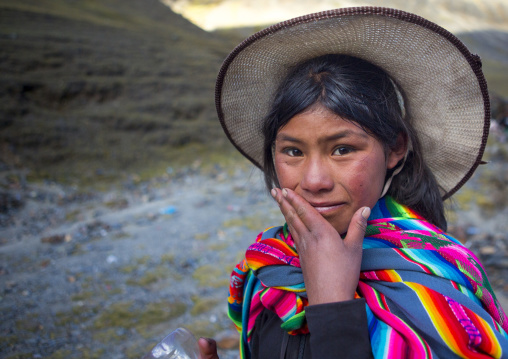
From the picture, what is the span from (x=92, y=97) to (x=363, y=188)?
11.8 m

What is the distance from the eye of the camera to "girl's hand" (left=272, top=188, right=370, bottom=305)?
965 millimetres

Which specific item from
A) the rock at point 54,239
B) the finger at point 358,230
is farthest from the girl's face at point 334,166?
the rock at point 54,239

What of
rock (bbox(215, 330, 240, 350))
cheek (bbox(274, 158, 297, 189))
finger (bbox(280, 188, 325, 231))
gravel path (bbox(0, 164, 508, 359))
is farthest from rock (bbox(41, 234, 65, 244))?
finger (bbox(280, 188, 325, 231))

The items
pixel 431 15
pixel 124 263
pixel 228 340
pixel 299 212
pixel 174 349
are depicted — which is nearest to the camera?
pixel 299 212

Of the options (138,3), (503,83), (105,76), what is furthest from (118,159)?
(503,83)

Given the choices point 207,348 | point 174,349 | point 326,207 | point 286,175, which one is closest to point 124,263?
point 174,349

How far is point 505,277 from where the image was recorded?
3.41 meters

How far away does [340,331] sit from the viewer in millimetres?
925

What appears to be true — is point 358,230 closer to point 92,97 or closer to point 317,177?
point 317,177

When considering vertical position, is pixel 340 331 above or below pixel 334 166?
below

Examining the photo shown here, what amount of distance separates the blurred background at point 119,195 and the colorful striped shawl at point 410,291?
37.1 inches

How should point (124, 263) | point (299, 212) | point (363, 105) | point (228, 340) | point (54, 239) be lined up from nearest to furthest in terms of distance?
point (299, 212) < point (363, 105) < point (228, 340) < point (124, 263) < point (54, 239)

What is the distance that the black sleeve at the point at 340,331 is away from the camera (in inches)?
Result: 36.2

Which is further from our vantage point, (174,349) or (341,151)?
(174,349)
